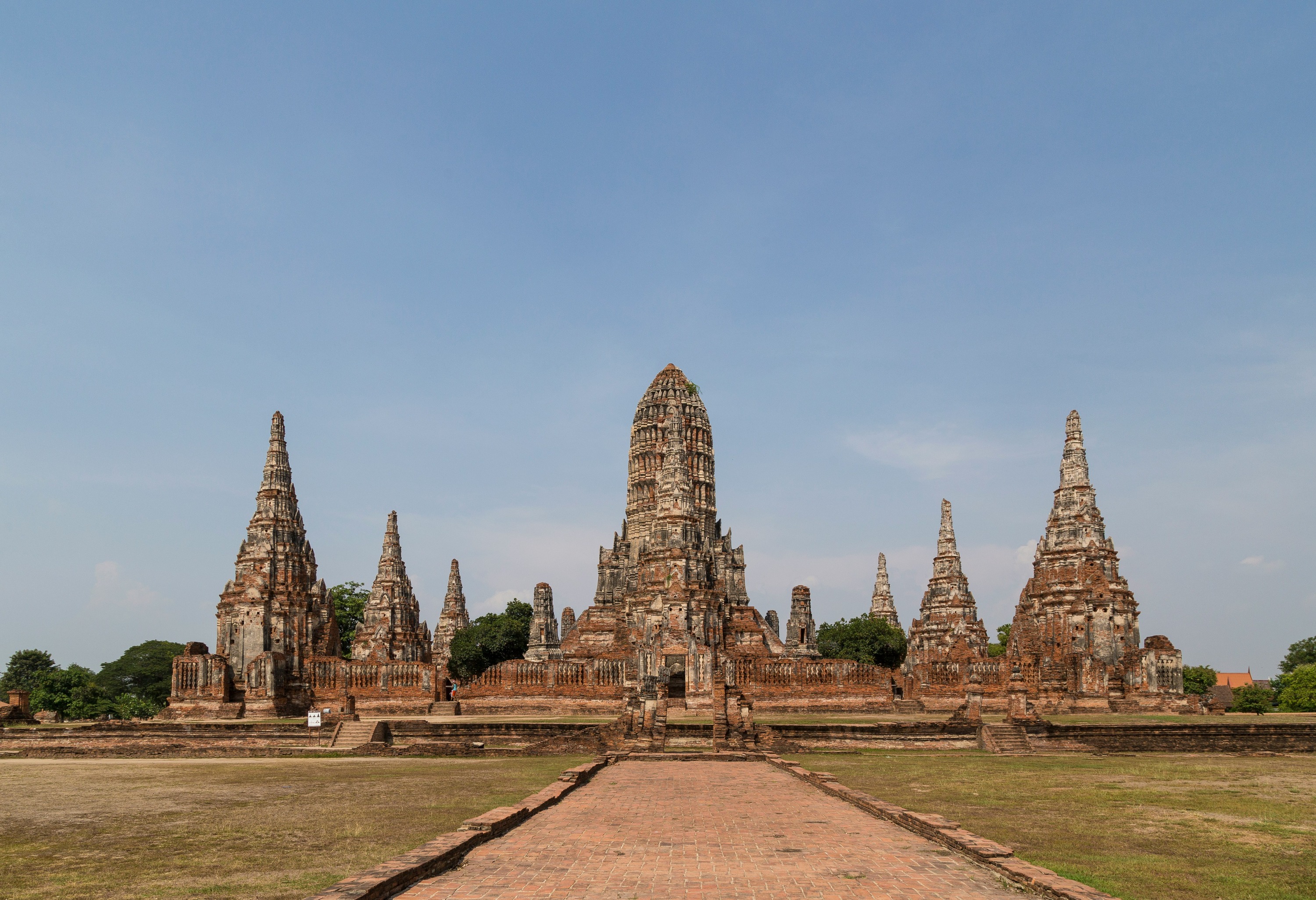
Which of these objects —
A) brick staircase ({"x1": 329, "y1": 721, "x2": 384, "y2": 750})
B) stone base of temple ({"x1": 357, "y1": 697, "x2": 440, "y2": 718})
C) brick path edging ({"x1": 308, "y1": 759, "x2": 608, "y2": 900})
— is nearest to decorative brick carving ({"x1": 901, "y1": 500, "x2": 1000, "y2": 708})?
stone base of temple ({"x1": 357, "y1": 697, "x2": 440, "y2": 718})

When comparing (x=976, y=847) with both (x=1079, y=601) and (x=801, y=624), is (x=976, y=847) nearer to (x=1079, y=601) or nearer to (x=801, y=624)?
(x=1079, y=601)

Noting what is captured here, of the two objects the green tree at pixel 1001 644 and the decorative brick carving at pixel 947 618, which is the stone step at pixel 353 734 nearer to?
the decorative brick carving at pixel 947 618

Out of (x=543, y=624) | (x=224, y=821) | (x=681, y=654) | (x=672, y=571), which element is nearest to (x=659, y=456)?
(x=543, y=624)

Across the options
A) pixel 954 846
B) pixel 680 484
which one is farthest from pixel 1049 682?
pixel 954 846

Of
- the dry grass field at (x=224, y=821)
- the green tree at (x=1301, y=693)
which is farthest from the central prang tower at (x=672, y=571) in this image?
the green tree at (x=1301, y=693)

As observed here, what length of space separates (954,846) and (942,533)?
44.2m

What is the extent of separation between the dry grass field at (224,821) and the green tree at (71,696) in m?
40.1

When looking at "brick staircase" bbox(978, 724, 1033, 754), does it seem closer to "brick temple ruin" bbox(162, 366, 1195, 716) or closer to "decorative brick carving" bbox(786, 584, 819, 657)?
"brick temple ruin" bbox(162, 366, 1195, 716)

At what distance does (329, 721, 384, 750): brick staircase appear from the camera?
27248mm

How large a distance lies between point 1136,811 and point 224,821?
13123 millimetres

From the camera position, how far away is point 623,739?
2633 cm

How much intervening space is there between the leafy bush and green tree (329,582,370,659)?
62.6 feet

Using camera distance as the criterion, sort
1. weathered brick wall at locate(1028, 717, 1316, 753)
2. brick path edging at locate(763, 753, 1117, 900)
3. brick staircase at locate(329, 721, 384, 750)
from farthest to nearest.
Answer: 1. brick staircase at locate(329, 721, 384, 750)
2. weathered brick wall at locate(1028, 717, 1316, 753)
3. brick path edging at locate(763, 753, 1117, 900)

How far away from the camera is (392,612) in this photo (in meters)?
53.0
